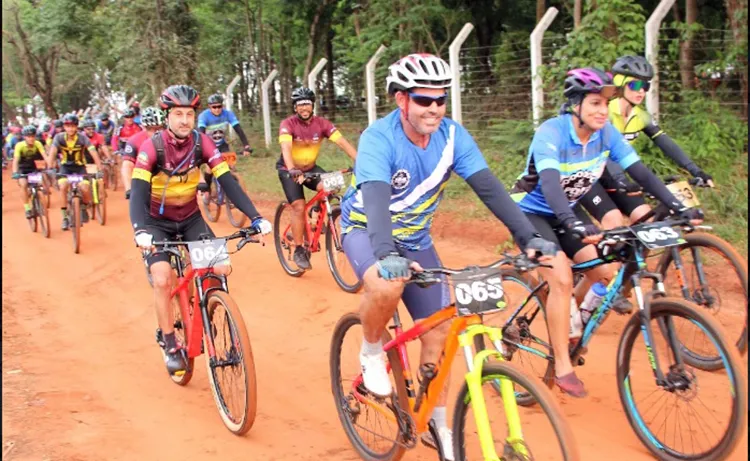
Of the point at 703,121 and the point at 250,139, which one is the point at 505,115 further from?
the point at 250,139

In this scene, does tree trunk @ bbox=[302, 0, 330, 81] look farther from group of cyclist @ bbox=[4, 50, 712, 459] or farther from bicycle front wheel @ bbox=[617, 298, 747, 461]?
bicycle front wheel @ bbox=[617, 298, 747, 461]

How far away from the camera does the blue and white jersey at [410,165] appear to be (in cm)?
369

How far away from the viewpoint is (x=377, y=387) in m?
3.92

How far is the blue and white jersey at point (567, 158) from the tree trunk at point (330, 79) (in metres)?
16.2

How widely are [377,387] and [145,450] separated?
1.70 metres

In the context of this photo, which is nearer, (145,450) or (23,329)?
(145,450)

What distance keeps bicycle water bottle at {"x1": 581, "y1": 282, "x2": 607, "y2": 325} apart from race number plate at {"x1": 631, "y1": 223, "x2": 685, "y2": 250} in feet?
2.17

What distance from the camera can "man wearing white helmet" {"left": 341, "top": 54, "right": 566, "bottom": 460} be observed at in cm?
358

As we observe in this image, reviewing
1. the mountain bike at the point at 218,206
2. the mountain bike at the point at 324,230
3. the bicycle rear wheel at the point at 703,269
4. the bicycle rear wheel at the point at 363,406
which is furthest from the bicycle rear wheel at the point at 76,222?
the bicycle rear wheel at the point at 703,269

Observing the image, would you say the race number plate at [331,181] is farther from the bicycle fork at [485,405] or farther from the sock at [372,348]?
the bicycle fork at [485,405]

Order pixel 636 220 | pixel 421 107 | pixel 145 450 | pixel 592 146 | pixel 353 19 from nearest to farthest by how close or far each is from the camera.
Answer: pixel 421 107
pixel 145 450
pixel 592 146
pixel 636 220
pixel 353 19

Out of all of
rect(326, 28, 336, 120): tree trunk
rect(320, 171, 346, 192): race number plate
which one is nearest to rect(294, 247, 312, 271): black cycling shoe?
rect(320, 171, 346, 192): race number plate

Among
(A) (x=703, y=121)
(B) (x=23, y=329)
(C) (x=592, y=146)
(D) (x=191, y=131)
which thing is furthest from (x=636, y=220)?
(B) (x=23, y=329)

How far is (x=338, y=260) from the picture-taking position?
827 cm
